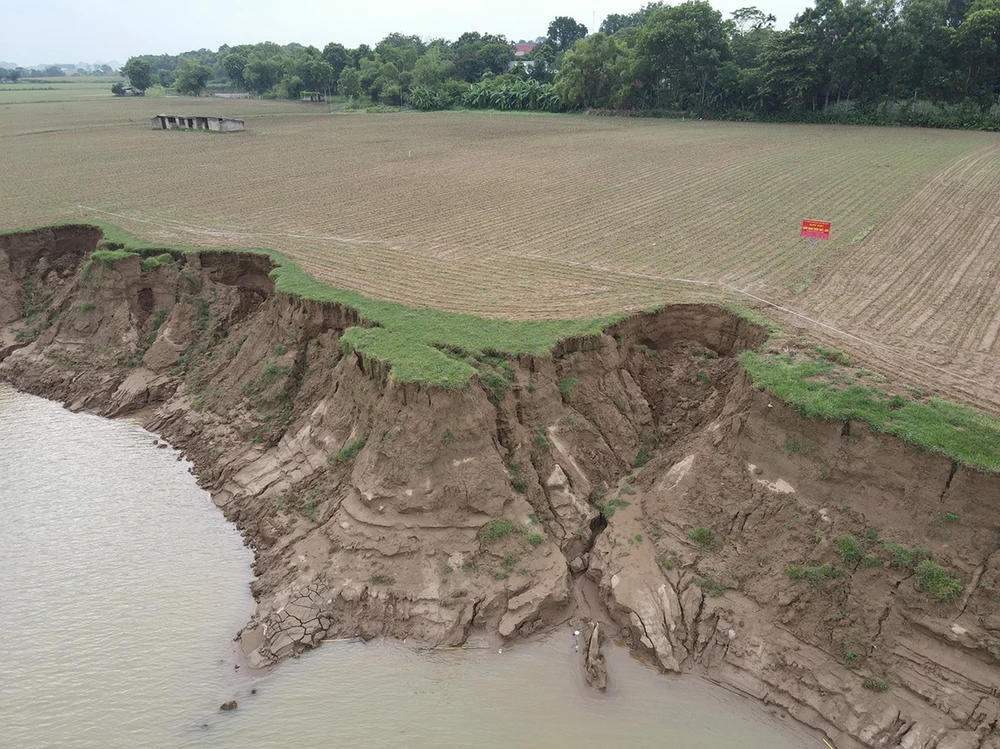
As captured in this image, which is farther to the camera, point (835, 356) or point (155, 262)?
point (155, 262)

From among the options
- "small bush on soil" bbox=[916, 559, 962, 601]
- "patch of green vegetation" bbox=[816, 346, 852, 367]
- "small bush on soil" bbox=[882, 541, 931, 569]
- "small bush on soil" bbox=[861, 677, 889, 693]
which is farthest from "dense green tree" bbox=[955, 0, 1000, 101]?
"small bush on soil" bbox=[861, 677, 889, 693]

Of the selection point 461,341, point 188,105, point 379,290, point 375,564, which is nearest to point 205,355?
point 379,290

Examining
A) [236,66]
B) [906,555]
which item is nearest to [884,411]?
[906,555]

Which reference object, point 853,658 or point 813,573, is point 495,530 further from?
point 853,658

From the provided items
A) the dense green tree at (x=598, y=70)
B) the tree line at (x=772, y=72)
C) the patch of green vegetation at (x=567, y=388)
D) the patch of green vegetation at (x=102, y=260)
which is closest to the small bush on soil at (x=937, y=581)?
the patch of green vegetation at (x=567, y=388)

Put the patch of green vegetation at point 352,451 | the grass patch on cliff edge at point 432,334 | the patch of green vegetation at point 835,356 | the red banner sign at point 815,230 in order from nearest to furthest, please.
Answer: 1. the grass patch on cliff edge at point 432,334
2. the patch of green vegetation at point 352,451
3. the patch of green vegetation at point 835,356
4. the red banner sign at point 815,230

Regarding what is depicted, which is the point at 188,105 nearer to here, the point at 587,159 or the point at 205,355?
the point at 587,159

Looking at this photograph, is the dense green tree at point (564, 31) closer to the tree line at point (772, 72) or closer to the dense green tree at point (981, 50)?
the tree line at point (772, 72)
